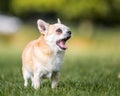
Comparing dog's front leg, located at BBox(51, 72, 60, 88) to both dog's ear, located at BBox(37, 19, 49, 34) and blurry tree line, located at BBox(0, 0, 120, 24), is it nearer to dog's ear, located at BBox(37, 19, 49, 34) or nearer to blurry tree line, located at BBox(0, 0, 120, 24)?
dog's ear, located at BBox(37, 19, 49, 34)

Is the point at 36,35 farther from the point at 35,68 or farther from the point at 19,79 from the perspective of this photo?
the point at 35,68

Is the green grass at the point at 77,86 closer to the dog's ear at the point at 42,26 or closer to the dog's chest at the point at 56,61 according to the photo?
the dog's chest at the point at 56,61

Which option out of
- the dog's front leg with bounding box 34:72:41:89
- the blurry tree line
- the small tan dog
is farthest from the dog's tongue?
the blurry tree line

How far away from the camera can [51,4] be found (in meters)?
46.1

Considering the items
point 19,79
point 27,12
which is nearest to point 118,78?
point 19,79

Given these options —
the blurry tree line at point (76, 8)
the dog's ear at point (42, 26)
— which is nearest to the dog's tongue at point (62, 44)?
the dog's ear at point (42, 26)

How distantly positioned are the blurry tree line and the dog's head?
33.7m

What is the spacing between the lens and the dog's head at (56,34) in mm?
10031

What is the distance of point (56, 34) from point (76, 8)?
113 ft

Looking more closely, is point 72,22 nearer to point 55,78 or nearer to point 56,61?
point 55,78

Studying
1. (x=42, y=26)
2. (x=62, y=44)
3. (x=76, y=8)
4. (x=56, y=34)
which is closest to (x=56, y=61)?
(x=62, y=44)

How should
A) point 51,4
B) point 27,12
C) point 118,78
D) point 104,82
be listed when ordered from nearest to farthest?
point 104,82 < point 118,78 < point 51,4 < point 27,12

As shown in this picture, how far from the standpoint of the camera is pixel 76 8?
44.5 metres

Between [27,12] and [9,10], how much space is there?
10.1 ft
